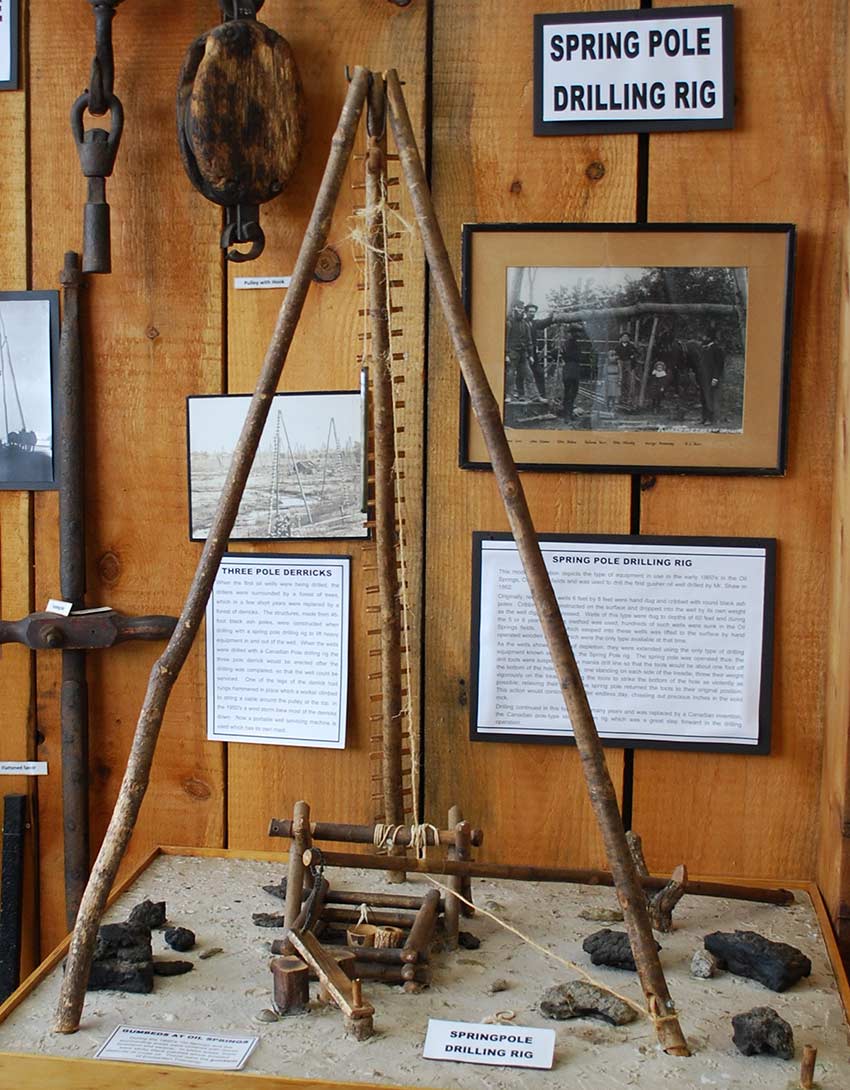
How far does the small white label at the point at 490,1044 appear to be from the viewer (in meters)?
1.12

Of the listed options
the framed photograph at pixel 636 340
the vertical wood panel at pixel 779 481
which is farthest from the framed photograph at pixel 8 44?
the vertical wood panel at pixel 779 481

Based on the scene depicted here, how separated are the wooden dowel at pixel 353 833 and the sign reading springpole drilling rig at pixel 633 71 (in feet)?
2.90

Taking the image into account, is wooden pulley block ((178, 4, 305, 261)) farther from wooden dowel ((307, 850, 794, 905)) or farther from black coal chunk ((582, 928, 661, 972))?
black coal chunk ((582, 928, 661, 972))

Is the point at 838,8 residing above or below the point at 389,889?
above

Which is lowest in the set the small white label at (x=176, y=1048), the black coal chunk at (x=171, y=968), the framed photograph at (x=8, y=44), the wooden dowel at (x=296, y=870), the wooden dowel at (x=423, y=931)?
the small white label at (x=176, y=1048)

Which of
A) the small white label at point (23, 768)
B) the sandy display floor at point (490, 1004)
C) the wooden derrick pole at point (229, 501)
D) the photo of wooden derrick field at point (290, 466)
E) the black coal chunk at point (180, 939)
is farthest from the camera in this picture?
the small white label at point (23, 768)

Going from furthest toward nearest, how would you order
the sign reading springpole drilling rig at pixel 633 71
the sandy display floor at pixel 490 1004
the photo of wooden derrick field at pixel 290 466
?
the photo of wooden derrick field at pixel 290 466 → the sign reading springpole drilling rig at pixel 633 71 → the sandy display floor at pixel 490 1004

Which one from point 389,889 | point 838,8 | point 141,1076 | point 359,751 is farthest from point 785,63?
point 141,1076

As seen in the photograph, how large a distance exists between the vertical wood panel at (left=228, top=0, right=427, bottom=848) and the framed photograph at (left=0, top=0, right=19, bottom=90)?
1.14 feet

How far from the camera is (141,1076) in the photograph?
3.59ft

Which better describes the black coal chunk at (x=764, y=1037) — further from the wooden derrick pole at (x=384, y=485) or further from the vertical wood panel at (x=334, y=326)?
the vertical wood panel at (x=334, y=326)

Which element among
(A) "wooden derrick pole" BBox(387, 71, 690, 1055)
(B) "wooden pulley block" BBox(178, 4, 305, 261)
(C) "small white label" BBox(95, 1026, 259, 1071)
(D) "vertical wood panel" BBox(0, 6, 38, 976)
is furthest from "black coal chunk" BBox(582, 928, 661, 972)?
(B) "wooden pulley block" BBox(178, 4, 305, 261)

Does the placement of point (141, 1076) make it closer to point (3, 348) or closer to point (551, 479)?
point (551, 479)

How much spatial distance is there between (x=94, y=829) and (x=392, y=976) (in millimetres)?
606
